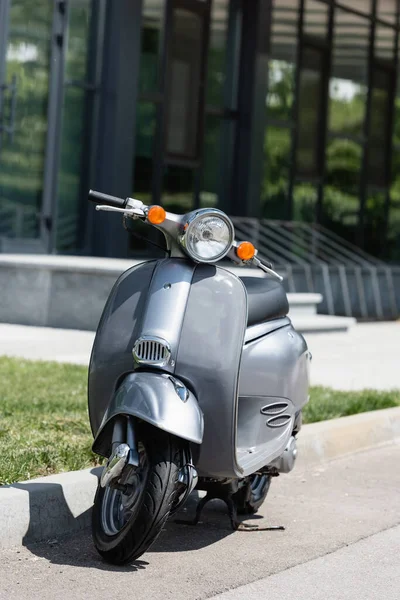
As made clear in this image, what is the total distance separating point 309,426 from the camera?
6863 millimetres

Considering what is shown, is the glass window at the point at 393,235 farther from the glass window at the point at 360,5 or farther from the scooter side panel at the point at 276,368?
the scooter side panel at the point at 276,368

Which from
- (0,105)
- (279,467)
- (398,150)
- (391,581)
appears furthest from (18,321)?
(398,150)

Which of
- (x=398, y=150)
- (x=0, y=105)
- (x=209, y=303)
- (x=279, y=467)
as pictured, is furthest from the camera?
(x=398, y=150)

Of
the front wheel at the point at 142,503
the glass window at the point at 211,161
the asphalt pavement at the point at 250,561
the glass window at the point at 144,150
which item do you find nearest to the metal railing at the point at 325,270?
the glass window at the point at 211,161

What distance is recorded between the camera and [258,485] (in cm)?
526

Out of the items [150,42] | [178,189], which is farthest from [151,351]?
[178,189]

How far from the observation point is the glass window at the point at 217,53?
1866 cm

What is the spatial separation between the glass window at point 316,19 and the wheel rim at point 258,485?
16185 millimetres

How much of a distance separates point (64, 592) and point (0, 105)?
11.9m

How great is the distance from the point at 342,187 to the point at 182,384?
17.8 m

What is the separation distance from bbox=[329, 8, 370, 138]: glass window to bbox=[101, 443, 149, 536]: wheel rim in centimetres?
1746

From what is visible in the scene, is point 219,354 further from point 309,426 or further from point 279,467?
point 309,426

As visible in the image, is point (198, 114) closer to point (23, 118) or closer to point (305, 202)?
point (305, 202)

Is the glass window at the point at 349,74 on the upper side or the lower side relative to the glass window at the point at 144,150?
upper
